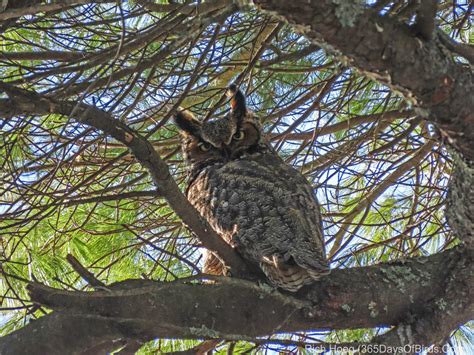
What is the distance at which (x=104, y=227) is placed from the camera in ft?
10.7

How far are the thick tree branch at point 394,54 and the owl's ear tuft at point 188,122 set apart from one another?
152 cm

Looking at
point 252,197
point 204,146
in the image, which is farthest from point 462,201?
point 204,146

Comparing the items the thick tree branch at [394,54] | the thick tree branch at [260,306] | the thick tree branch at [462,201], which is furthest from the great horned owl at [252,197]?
the thick tree branch at [394,54]

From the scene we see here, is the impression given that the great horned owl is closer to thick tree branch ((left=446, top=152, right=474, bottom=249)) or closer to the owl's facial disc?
the owl's facial disc

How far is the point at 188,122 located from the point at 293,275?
1.16 meters

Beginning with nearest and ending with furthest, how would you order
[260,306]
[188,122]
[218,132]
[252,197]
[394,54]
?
[394,54], [260,306], [252,197], [218,132], [188,122]

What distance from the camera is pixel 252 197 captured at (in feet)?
8.13

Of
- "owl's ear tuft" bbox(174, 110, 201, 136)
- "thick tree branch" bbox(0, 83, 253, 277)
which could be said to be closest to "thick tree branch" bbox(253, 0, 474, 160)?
"thick tree branch" bbox(0, 83, 253, 277)

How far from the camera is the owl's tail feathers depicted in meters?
2.01

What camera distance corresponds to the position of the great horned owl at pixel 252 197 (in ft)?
7.07

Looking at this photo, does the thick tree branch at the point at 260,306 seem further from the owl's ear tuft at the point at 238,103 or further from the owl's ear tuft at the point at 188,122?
the owl's ear tuft at the point at 188,122

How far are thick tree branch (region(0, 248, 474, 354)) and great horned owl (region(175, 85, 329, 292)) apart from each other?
110 mm

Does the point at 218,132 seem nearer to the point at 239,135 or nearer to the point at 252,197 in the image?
the point at 239,135

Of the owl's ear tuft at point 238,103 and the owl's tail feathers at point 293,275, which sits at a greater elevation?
the owl's ear tuft at point 238,103
